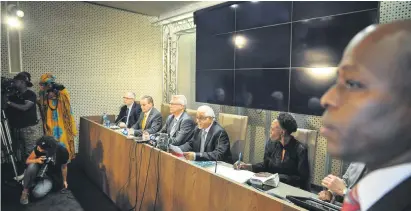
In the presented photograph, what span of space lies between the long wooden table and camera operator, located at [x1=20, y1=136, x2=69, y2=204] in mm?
414

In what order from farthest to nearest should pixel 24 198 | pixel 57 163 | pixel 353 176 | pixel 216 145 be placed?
pixel 57 163 → pixel 24 198 → pixel 216 145 → pixel 353 176

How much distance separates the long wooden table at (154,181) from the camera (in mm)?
1511

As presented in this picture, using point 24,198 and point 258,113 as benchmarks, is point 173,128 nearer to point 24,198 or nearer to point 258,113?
point 258,113

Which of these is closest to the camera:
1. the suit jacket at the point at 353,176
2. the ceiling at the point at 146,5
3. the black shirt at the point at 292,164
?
the suit jacket at the point at 353,176

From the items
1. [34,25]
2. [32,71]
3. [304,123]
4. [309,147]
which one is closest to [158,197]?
[309,147]

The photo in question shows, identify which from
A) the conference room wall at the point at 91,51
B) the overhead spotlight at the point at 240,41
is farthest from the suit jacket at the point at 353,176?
the conference room wall at the point at 91,51

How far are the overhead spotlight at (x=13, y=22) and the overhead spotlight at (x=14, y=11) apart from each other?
0.24 feet

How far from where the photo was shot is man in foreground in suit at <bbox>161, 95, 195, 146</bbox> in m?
3.19

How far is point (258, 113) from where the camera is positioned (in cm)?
381

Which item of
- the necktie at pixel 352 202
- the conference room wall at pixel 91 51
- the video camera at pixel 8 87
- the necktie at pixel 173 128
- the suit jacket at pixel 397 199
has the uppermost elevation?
the conference room wall at pixel 91 51

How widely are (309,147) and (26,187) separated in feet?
9.98

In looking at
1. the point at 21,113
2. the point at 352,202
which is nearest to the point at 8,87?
the point at 21,113

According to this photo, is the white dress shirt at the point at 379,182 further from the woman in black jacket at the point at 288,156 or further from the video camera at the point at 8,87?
the video camera at the point at 8,87

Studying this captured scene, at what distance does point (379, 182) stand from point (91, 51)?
205 inches
